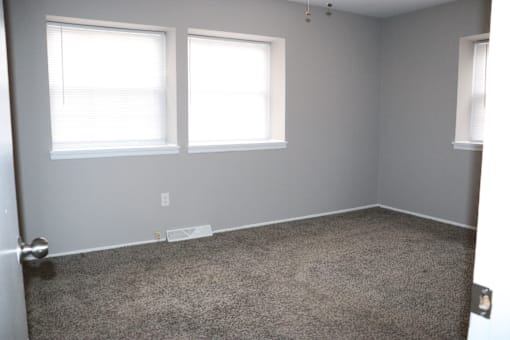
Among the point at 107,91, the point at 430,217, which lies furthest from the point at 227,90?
the point at 430,217

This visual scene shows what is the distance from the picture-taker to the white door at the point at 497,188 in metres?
0.72

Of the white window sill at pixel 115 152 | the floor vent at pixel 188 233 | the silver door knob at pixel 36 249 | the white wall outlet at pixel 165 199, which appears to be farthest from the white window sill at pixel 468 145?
the silver door knob at pixel 36 249

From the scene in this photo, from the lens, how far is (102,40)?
12.7 feet

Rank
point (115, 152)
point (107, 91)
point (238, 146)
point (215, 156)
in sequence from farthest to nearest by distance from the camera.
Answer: point (238, 146), point (215, 156), point (107, 91), point (115, 152)

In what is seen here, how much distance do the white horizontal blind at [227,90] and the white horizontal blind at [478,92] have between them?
7.22 ft

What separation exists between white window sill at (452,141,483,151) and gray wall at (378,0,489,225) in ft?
0.18

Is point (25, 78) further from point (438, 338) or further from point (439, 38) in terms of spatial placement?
point (439, 38)

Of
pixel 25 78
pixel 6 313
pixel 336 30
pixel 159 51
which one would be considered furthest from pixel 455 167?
pixel 6 313

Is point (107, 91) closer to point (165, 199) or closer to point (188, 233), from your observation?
point (165, 199)

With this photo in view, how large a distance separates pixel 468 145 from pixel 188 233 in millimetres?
3000

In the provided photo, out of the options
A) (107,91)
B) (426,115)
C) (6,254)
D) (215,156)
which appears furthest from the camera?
(426,115)

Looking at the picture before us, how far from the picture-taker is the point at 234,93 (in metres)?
4.66

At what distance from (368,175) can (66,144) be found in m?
3.54

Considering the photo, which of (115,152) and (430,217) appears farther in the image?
(430,217)
